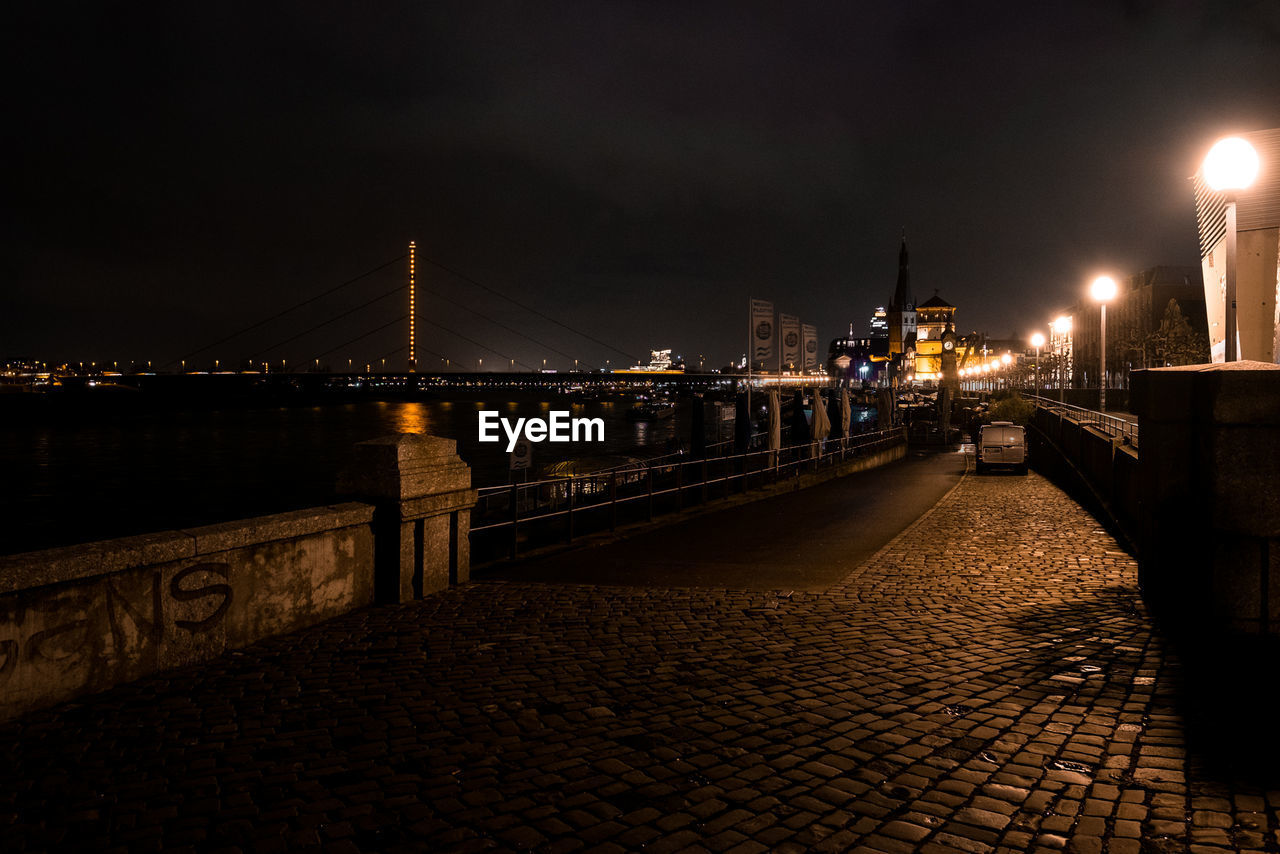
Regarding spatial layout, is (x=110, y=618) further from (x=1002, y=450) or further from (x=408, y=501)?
(x=1002, y=450)

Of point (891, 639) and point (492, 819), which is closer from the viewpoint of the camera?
point (492, 819)

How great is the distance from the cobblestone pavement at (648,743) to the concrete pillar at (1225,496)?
0.65 meters

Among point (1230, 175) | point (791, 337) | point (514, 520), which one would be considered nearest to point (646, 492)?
point (791, 337)

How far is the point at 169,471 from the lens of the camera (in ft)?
203

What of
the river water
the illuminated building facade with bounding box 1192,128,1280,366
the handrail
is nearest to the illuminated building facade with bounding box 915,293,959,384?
the river water

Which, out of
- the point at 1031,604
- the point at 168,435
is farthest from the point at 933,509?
the point at 168,435

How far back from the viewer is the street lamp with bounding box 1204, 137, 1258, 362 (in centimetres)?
748

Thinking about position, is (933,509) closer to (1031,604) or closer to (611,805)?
(1031,604)

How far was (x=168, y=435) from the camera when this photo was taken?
327 ft

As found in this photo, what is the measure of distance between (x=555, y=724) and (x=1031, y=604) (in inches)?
198

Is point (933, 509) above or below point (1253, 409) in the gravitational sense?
below

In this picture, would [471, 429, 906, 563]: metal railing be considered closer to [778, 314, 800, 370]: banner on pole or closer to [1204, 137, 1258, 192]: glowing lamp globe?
[778, 314, 800, 370]: banner on pole

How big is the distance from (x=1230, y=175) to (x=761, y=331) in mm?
13595

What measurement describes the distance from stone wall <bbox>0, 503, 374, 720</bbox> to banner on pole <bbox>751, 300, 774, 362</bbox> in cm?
1464
